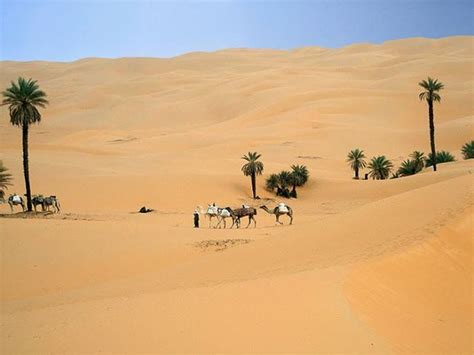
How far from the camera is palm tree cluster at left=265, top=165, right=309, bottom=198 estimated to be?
4067 centimetres

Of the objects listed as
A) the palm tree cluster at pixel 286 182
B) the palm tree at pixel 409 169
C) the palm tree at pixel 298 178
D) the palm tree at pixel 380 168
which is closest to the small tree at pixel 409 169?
the palm tree at pixel 409 169

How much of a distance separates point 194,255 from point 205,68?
16251 centimetres

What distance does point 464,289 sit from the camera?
459 inches

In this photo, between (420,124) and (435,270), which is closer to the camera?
(435,270)

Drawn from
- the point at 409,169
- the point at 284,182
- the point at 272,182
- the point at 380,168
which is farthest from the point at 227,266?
the point at 380,168

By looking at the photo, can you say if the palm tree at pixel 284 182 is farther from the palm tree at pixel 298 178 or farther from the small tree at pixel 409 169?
the small tree at pixel 409 169

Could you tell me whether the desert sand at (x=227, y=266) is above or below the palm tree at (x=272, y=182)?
below

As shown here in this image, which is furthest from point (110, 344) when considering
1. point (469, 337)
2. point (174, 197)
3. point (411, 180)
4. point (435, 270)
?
point (411, 180)

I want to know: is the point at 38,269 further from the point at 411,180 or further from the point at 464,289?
the point at 411,180

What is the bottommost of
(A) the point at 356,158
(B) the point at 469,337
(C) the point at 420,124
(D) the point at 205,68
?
(B) the point at 469,337

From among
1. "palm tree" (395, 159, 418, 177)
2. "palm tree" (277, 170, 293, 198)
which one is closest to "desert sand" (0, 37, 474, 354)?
"palm tree" (277, 170, 293, 198)

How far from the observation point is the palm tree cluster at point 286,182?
1601 inches

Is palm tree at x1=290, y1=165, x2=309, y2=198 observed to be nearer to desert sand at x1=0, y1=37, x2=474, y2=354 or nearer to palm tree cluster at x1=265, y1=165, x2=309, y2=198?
palm tree cluster at x1=265, y1=165, x2=309, y2=198

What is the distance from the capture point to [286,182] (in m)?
41.0
